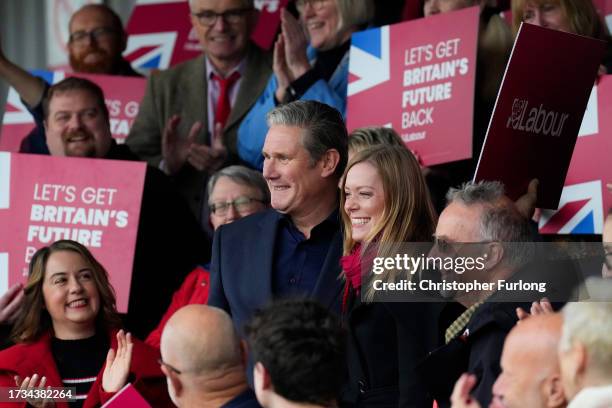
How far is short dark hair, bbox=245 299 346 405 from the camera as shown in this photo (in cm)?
362

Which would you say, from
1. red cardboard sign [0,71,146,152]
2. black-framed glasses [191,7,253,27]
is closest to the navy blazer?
black-framed glasses [191,7,253,27]

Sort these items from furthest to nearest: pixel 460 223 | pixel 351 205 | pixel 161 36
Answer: pixel 161 36, pixel 351 205, pixel 460 223

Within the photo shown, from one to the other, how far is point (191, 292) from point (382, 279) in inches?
65.9

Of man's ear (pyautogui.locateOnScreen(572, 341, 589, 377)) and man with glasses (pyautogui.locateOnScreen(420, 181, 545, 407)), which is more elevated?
man with glasses (pyautogui.locateOnScreen(420, 181, 545, 407))

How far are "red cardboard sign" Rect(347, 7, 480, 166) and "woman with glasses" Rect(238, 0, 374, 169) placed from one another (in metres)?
0.29

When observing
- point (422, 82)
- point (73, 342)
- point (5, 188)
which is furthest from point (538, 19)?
point (5, 188)

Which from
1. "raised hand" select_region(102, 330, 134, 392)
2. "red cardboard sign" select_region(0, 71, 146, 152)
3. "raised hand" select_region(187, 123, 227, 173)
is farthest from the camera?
"red cardboard sign" select_region(0, 71, 146, 152)

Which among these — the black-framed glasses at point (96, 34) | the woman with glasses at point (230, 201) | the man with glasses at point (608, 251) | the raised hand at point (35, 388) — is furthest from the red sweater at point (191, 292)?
the black-framed glasses at point (96, 34)

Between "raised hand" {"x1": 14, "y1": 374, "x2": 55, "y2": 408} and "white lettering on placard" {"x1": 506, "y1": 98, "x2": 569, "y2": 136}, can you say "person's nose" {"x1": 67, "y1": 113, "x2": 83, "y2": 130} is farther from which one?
"white lettering on placard" {"x1": 506, "y1": 98, "x2": 569, "y2": 136}

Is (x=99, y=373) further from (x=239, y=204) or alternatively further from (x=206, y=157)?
(x=206, y=157)

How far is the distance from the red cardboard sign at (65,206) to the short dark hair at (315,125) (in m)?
1.37

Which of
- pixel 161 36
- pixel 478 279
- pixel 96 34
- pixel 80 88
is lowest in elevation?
pixel 478 279

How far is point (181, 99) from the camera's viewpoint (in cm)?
767

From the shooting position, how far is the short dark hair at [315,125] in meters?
5.26
